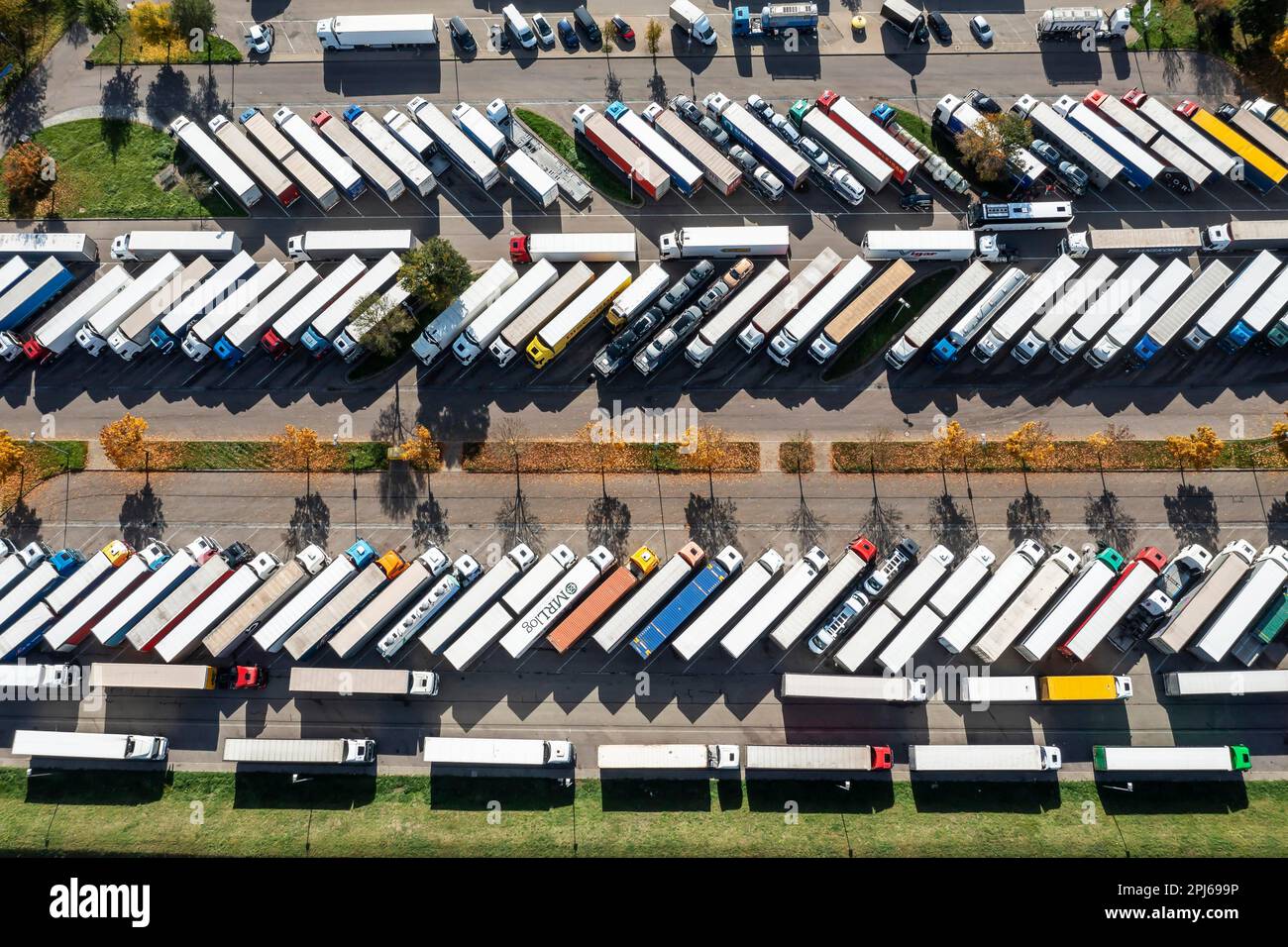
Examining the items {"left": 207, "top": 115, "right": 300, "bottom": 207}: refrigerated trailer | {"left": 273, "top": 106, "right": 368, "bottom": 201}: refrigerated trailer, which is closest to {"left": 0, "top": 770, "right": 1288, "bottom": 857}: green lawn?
{"left": 207, "top": 115, "right": 300, "bottom": 207}: refrigerated trailer

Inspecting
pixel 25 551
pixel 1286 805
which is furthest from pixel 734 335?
pixel 25 551

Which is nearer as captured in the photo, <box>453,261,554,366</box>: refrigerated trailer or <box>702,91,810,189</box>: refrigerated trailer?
<box>453,261,554,366</box>: refrigerated trailer

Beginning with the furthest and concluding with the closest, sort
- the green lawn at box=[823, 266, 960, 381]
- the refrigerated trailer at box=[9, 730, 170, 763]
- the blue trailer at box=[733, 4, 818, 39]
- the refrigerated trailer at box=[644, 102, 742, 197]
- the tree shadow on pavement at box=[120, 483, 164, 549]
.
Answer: the blue trailer at box=[733, 4, 818, 39] < the refrigerated trailer at box=[644, 102, 742, 197] < the green lawn at box=[823, 266, 960, 381] < the tree shadow on pavement at box=[120, 483, 164, 549] < the refrigerated trailer at box=[9, 730, 170, 763]

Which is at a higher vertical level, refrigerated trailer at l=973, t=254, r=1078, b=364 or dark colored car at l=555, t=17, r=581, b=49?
dark colored car at l=555, t=17, r=581, b=49

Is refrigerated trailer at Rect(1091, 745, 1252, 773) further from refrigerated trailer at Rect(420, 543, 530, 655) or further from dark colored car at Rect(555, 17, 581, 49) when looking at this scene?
dark colored car at Rect(555, 17, 581, 49)

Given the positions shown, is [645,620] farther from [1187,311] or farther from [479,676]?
[1187,311]

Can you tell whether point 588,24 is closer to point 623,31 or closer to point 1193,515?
point 623,31

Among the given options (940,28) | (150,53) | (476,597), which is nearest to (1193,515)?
(940,28)
